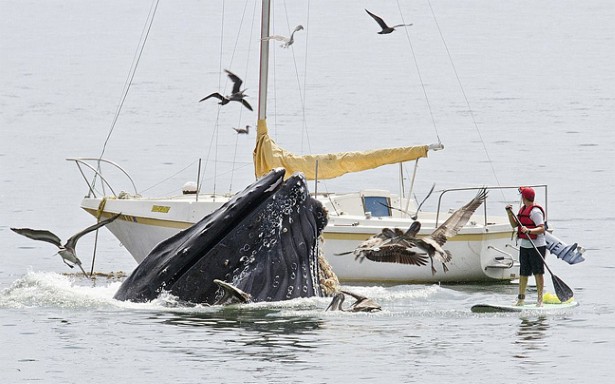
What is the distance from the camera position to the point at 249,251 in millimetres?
18781

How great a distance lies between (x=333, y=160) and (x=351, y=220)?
260cm

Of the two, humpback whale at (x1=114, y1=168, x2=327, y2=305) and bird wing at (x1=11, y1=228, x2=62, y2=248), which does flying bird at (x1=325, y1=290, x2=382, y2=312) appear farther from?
bird wing at (x1=11, y1=228, x2=62, y2=248)

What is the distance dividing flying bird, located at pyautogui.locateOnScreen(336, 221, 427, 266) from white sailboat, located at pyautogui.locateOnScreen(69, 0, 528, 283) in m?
1.38

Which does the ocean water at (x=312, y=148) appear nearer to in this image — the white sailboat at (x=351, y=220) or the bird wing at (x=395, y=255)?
the bird wing at (x=395, y=255)

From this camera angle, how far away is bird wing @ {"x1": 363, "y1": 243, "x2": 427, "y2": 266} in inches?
992

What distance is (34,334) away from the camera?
21.0 m

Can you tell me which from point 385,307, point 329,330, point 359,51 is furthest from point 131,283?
point 359,51

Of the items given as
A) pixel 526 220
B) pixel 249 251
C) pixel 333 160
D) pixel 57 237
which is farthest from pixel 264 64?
pixel 249 251

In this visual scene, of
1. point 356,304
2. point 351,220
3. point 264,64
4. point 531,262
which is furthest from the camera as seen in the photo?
point 264,64

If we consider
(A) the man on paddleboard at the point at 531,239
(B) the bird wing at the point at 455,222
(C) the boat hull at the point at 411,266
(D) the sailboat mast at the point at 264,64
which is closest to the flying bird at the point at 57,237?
(B) the bird wing at the point at 455,222

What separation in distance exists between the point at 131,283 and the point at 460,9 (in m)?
108

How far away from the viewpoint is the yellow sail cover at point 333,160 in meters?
32.0

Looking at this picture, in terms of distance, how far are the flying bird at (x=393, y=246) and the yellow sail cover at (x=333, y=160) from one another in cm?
532

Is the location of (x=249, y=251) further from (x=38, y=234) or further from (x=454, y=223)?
(x=454, y=223)
